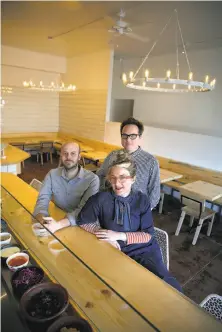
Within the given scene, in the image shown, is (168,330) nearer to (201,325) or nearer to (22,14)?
(201,325)

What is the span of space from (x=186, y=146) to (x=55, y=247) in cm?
468

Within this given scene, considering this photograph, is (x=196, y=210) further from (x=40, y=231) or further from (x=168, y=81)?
(x=40, y=231)

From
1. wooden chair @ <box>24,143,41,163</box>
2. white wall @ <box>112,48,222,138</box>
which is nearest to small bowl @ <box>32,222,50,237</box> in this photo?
white wall @ <box>112,48,222,138</box>

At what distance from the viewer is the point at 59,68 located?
8914 millimetres

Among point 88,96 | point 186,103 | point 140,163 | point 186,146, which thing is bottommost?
point 186,146

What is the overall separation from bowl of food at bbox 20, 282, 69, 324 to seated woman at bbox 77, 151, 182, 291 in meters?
0.60

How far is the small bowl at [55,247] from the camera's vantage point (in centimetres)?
→ 138

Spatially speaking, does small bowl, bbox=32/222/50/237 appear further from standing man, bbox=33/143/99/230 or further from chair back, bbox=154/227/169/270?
chair back, bbox=154/227/169/270

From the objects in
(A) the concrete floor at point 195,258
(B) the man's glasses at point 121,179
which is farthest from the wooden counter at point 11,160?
(B) the man's glasses at point 121,179

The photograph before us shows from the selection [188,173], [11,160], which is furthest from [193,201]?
[11,160]

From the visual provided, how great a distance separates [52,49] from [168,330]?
8278 millimetres

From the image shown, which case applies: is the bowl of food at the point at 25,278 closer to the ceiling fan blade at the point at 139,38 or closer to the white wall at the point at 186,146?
the white wall at the point at 186,146

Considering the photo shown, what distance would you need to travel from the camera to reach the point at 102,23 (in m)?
4.71

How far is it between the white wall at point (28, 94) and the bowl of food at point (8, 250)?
7.96 meters
